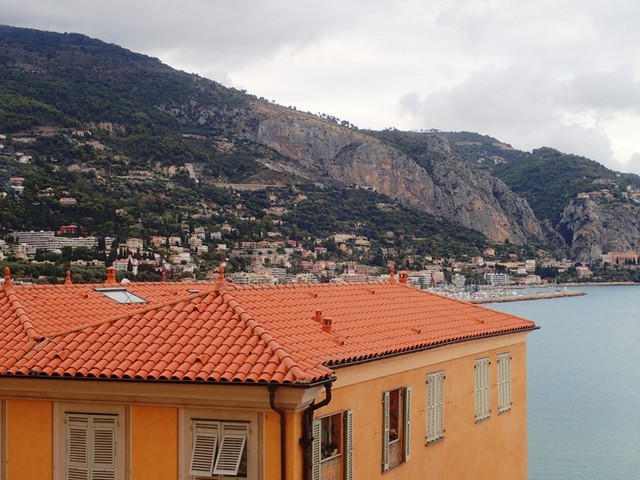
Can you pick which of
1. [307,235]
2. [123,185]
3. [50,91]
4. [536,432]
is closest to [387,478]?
[536,432]

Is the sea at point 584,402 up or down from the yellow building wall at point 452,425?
down

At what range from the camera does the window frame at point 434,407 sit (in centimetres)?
1056

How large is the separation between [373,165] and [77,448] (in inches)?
6232

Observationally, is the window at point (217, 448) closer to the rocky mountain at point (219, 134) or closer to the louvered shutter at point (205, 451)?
the louvered shutter at point (205, 451)

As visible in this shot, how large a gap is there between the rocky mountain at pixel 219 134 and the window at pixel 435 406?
378ft

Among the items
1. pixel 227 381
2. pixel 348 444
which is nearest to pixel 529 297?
pixel 348 444

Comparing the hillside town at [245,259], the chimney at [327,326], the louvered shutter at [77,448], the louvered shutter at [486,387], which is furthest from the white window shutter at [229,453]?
the hillside town at [245,259]

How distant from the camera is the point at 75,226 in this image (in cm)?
8569

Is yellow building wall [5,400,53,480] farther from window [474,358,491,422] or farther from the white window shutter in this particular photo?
window [474,358,491,422]

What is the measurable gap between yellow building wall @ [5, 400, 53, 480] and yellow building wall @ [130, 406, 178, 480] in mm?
795

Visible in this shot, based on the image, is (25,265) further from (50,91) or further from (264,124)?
(264,124)

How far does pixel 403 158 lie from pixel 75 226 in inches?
3433

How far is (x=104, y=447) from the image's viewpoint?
7.94 m

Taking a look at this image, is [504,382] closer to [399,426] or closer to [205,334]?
[399,426]
